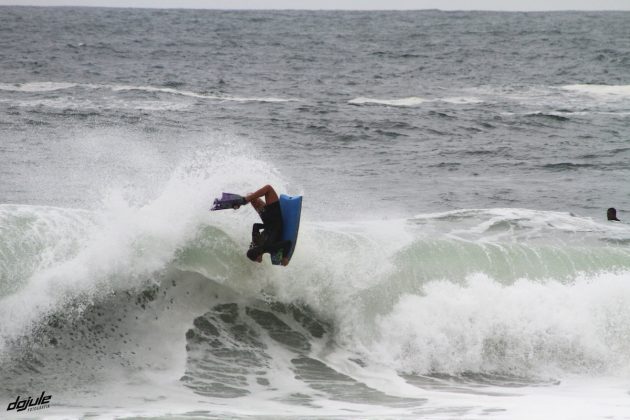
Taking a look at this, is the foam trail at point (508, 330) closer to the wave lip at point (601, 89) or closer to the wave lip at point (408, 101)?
the wave lip at point (408, 101)

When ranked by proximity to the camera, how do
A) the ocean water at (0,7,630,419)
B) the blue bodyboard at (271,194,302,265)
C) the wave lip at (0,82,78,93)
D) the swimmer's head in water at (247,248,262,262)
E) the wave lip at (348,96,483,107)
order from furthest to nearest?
1. the wave lip at (0,82,78,93)
2. the wave lip at (348,96,483,107)
3. the swimmer's head in water at (247,248,262,262)
4. the blue bodyboard at (271,194,302,265)
5. the ocean water at (0,7,630,419)

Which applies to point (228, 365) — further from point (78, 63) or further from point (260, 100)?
point (78, 63)

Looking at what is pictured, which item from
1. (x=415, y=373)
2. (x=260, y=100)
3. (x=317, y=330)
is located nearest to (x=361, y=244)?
(x=317, y=330)

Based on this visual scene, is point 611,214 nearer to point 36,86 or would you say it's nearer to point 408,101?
point 408,101

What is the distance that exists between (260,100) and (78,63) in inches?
506

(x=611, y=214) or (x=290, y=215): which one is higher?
(x=290, y=215)

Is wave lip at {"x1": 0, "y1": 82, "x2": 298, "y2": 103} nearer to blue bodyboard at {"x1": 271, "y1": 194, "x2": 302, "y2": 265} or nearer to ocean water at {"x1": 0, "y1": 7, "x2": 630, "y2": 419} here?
ocean water at {"x1": 0, "y1": 7, "x2": 630, "y2": 419}

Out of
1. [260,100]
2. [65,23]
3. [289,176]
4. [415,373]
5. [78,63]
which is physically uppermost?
[65,23]

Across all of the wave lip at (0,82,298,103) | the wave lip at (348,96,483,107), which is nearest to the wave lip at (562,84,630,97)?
the wave lip at (348,96,483,107)

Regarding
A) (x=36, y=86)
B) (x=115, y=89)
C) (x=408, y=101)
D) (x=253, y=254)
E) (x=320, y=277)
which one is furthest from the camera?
(x=36, y=86)

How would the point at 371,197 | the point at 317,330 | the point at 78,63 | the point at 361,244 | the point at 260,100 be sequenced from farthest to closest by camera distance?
the point at 78,63 → the point at 260,100 → the point at 371,197 → the point at 361,244 → the point at 317,330

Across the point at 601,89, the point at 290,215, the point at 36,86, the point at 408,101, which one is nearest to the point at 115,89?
the point at 36,86

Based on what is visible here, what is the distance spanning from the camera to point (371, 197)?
16266 millimetres

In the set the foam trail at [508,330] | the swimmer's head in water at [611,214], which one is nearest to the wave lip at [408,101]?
the swimmer's head in water at [611,214]
